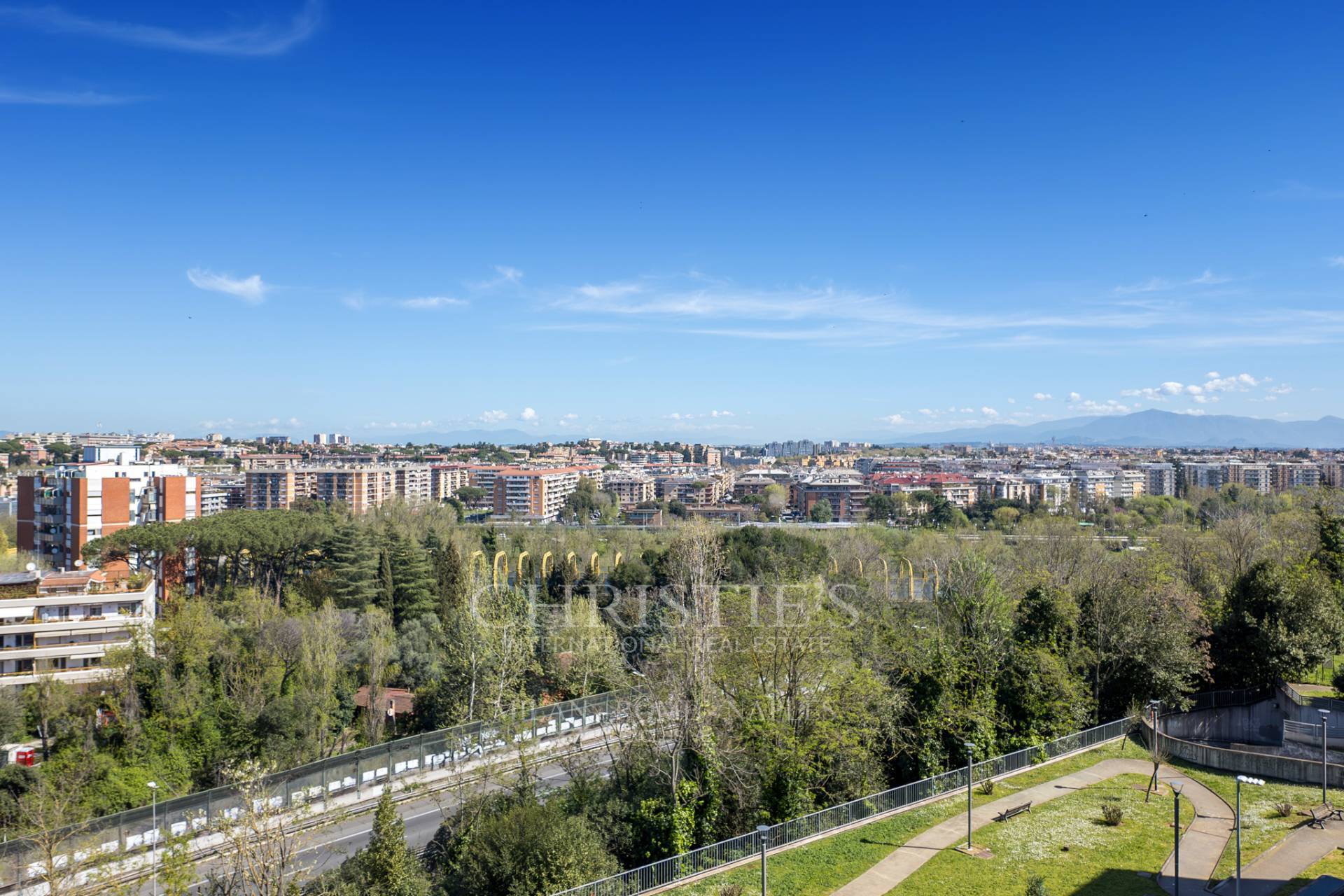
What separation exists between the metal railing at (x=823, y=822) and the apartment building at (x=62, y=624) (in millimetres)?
20227

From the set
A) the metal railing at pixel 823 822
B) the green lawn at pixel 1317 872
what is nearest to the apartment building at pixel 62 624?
the metal railing at pixel 823 822

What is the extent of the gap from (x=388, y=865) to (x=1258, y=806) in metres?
17.2

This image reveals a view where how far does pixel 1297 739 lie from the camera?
886 inches

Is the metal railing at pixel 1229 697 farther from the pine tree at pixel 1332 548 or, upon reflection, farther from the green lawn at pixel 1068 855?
the green lawn at pixel 1068 855

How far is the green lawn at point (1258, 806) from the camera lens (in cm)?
1533

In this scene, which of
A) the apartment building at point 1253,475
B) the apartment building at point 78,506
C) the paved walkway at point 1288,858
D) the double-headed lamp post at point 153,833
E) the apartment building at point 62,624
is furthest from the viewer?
the apartment building at point 1253,475

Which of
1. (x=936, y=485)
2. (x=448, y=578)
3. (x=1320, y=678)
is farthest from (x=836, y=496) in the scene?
(x=1320, y=678)

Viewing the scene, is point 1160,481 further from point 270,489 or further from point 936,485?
point 270,489

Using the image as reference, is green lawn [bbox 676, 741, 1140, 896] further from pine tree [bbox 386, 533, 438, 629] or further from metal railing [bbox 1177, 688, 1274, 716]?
pine tree [bbox 386, 533, 438, 629]

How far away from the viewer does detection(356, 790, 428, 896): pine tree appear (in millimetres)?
14820

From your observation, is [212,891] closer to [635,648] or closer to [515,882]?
[515,882]

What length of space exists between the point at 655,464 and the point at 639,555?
136568 mm

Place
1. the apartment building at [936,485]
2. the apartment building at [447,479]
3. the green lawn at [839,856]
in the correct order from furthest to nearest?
1. the apartment building at [936,485]
2. the apartment building at [447,479]
3. the green lawn at [839,856]

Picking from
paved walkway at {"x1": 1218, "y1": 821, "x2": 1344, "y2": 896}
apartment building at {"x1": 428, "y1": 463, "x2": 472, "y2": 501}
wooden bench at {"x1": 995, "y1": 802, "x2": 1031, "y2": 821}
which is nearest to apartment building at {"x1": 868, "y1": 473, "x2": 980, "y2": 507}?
apartment building at {"x1": 428, "y1": 463, "x2": 472, "y2": 501}
